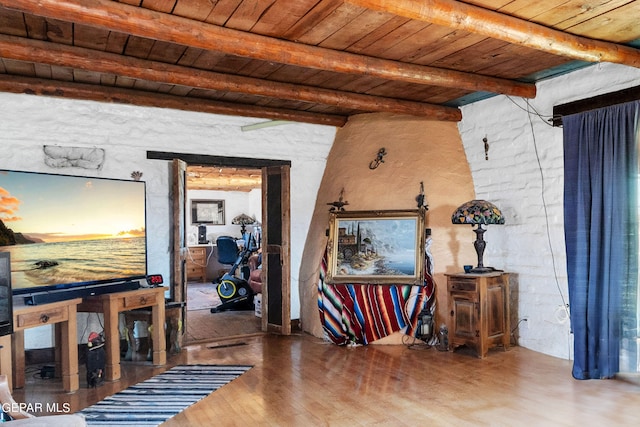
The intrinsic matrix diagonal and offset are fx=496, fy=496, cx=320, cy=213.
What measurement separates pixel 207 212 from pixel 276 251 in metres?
6.43

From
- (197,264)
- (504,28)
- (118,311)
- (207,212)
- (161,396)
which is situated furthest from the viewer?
(207,212)

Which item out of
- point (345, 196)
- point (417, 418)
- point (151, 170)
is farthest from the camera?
point (345, 196)

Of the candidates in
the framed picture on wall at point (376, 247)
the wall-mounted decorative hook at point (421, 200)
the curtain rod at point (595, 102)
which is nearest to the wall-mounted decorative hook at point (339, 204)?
the framed picture on wall at point (376, 247)

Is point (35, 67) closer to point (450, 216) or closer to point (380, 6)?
point (380, 6)

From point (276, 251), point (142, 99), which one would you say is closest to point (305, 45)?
point (142, 99)

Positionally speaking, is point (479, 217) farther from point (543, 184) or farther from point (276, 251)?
point (276, 251)

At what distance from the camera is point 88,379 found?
423 cm

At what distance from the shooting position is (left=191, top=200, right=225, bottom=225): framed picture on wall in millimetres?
12070

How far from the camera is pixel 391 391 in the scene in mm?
3939

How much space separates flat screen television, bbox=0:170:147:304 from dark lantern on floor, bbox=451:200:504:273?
10.8 ft

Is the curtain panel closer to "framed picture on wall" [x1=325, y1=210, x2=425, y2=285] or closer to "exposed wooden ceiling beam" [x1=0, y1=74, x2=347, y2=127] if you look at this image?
"framed picture on wall" [x1=325, y1=210, x2=425, y2=285]

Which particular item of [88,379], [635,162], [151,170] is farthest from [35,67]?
[635,162]

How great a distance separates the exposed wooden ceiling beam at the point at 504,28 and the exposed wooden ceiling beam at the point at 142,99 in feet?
10.2

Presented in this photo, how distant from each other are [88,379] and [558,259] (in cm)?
441
